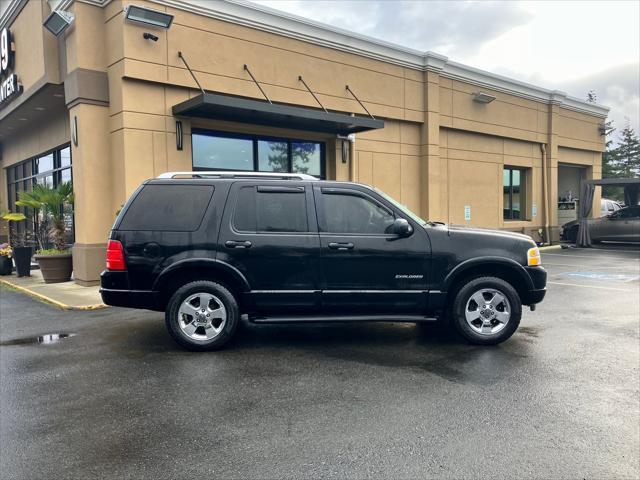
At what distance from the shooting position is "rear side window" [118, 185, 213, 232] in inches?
236

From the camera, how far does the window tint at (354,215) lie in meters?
6.14

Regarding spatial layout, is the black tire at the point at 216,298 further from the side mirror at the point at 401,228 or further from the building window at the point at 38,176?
the building window at the point at 38,176

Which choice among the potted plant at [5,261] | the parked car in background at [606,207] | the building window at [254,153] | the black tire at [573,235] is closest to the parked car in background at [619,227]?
the black tire at [573,235]

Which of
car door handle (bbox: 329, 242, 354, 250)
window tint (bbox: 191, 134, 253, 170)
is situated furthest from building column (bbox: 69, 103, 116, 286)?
car door handle (bbox: 329, 242, 354, 250)

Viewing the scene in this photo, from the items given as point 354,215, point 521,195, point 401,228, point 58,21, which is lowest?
point 401,228

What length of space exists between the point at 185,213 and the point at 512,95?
59.4 feet

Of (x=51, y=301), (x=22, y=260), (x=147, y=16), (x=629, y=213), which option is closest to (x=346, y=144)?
(x=147, y=16)

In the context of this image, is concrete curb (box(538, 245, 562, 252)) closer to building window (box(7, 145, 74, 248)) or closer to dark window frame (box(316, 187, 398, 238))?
dark window frame (box(316, 187, 398, 238))

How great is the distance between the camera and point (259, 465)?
3.34 m

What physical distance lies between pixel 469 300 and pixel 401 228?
1.23 metres

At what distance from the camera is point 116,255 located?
5.97m

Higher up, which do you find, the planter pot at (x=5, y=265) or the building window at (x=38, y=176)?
the building window at (x=38, y=176)

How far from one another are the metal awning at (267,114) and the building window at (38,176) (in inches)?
201

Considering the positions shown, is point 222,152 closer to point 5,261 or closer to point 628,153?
point 5,261
